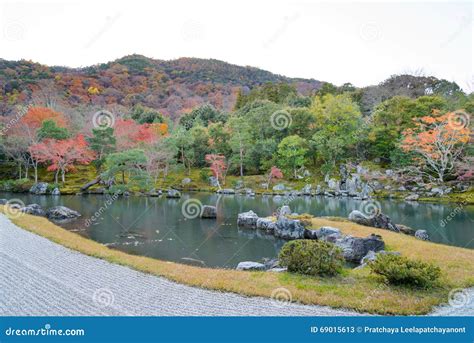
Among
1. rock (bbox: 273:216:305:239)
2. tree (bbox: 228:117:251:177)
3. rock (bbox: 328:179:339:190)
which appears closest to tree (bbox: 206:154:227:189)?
tree (bbox: 228:117:251:177)

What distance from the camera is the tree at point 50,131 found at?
36.9 m

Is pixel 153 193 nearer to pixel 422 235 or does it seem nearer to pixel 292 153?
pixel 292 153

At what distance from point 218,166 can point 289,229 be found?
23.8 meters

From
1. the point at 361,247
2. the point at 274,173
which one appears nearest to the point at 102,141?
the point at 274,173

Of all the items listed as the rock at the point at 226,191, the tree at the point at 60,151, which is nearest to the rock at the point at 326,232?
the rock at the point at 226,191

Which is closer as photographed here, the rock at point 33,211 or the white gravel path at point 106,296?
the white gravel path at point 106,296

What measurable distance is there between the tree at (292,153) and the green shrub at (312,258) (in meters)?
29.6

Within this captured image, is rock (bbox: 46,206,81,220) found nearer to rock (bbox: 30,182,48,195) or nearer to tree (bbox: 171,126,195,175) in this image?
rock (bbox: 30,182,48,195)

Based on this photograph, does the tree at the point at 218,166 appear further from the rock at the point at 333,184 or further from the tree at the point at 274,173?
the rock at the point at 333,184

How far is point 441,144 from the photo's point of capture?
32.0 meters

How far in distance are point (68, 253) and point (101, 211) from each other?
12549 millimetres

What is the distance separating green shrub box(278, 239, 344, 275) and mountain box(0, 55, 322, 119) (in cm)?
5124

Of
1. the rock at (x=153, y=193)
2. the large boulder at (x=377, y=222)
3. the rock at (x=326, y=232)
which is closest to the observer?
the rock at (x=326, y=232)

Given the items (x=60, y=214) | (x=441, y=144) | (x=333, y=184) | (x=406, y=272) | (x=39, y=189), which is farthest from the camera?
(x=333, y=184)
